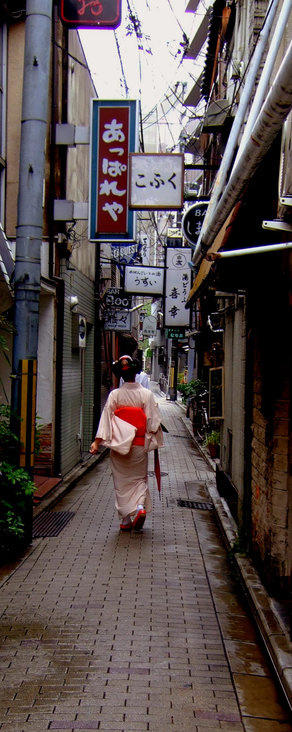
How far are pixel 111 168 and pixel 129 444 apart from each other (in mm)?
4680

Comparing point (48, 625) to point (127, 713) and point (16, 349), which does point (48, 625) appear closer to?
point (127, 713)

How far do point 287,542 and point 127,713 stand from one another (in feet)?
7.96

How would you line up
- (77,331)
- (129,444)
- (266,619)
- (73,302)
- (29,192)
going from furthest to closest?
1. (77,331)
2. (73,302)
3. (129,444)
4. (29,192)
5. (266,619)

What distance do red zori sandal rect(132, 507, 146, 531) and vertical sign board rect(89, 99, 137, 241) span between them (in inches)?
178

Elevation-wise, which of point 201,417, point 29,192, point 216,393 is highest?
point 29,192

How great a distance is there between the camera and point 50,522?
940cm

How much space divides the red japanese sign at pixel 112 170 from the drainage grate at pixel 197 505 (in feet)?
15.0

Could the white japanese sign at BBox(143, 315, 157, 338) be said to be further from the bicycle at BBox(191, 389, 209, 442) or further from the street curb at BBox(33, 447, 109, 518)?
the street curb at BBox(33, 447, 109, 518)

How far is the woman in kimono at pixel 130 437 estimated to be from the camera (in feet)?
28.3

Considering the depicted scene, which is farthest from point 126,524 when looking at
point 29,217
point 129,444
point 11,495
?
point 29,217

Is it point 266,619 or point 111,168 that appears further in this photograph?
point 111,168

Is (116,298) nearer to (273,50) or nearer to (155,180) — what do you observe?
(155,180)

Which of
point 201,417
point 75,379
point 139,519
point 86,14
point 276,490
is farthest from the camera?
point 201,417

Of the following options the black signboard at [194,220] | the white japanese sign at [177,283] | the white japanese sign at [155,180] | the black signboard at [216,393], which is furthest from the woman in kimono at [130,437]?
the white japanese sign at [177,283]
